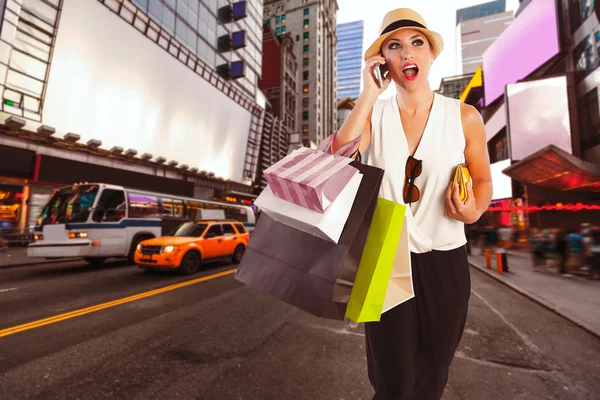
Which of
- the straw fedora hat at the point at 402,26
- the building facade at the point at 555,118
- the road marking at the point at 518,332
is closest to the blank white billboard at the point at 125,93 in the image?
the straw fedora hat at the point at 402,26

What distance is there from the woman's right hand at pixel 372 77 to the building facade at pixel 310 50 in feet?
200

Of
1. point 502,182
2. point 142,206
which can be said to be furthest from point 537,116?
point 142,206

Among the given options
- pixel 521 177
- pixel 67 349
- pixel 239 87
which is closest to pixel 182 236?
pixel 67 349

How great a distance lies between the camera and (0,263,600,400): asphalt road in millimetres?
2678

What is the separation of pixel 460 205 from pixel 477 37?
447ft

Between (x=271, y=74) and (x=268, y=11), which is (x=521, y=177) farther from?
(x=268, y=11)

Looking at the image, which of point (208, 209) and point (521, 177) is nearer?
point (208, 209)

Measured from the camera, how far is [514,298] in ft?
22.1

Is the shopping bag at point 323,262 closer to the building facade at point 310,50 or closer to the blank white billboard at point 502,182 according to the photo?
the blank white billboard at point 502,182

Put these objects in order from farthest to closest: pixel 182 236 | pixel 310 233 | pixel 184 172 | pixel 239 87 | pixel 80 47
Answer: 1. pixel 239 87
2. pixel 184 172
3. pixel 80 47
4. pixel 182 236
5. pixel 310 233

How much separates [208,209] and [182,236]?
6.70 metres

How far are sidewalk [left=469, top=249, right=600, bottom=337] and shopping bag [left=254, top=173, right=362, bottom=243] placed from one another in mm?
5776

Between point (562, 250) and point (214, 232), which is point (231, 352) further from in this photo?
point (562, 250)

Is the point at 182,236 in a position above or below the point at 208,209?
below
